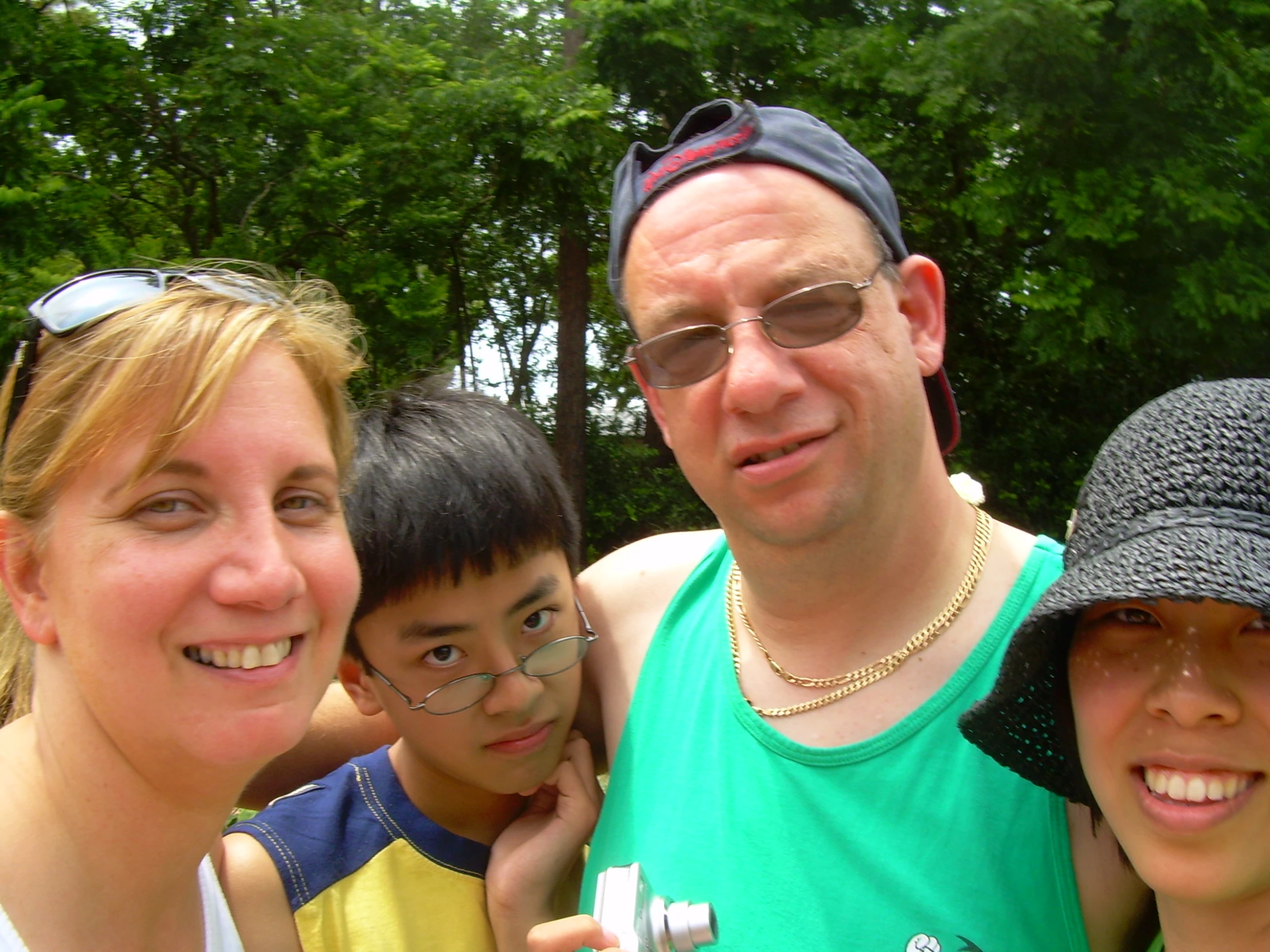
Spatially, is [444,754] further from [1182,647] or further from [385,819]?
[1182,647]

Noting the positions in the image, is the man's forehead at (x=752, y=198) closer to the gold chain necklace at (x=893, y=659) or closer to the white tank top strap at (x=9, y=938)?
the gold chain necklace at (x=893, y=659)

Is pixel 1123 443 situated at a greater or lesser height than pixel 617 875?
greater

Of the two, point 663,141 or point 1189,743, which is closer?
point 1189,743

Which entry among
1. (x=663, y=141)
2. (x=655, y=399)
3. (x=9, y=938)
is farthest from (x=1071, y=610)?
(x=663, y=141)

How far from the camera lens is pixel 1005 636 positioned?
1.87m

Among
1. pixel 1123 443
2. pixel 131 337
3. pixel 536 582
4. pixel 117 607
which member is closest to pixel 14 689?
pixel 117 607

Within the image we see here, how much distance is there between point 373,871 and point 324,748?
54cm

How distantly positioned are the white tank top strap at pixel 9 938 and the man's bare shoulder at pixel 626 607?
120 cm

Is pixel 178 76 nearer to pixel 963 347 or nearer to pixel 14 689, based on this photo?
pixel 963 347

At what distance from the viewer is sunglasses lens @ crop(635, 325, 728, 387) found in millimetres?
2031

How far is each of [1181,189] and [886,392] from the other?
820cm

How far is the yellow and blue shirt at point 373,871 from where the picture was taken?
7.18 ft

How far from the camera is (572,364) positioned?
41.7 ft

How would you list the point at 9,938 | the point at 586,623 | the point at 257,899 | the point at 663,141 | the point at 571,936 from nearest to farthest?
the point at 9,938 < the point at 571,936 < the point at 257,899 < the point at 586,623 < the point at 663,141
